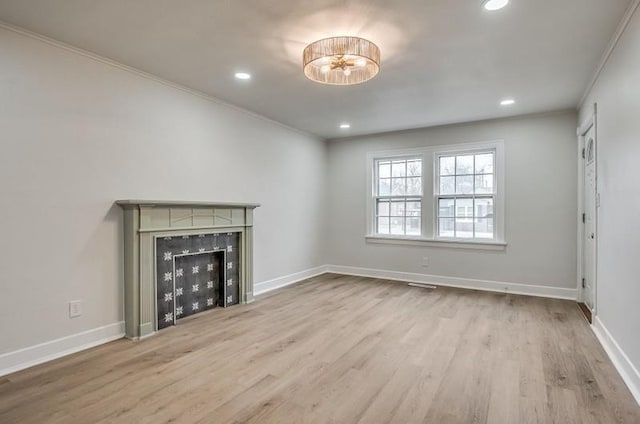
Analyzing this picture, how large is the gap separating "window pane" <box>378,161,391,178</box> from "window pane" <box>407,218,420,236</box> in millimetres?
899

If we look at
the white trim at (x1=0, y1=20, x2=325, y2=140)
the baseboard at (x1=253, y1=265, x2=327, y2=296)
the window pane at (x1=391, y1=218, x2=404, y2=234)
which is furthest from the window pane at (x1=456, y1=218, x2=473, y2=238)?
the white trim at (x1=0, y1=20, x2=325, y2=140)

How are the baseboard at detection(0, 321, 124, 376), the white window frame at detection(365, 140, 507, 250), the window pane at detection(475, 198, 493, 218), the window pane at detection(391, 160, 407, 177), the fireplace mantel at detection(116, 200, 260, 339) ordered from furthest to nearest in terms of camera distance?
the window pane at detection(391, 160, 407, 177)
the window pane at detection(475, 198, 493, 218)
the white window frame at detection(365, 140, 507, 250)
the fireplace mantel at detection(116, 200, 260, 339)
the baseboard at detection(0, 321, 124, 376)

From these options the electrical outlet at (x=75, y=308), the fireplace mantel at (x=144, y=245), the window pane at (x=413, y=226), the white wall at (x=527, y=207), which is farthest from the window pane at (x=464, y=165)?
the electrical outlet at (x=75, y=308)

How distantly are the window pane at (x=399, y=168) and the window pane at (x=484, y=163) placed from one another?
115 centimetres

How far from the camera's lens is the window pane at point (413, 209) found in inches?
225

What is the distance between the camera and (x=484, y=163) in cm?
520

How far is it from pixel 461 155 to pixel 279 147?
9.44 feet

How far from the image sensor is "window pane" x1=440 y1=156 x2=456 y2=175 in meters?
5.42

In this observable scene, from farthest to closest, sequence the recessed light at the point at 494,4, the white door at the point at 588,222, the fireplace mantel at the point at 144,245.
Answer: the white door at the point at 588,222 → the fireplace mantel at the point at 144,245 → the recessed light at the point at 494,4

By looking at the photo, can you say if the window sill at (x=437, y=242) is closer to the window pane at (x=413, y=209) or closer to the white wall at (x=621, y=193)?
the window pane at (x=413, y=209)

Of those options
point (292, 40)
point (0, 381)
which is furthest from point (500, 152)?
point (0, 381)

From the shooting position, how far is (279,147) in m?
5.32

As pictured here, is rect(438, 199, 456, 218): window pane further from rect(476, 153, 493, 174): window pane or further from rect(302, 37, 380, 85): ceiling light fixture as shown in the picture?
rect(302, 37, 380, 85): ceiling light fixture

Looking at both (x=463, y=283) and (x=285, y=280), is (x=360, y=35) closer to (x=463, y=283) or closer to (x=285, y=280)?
(x=285, y=280)
